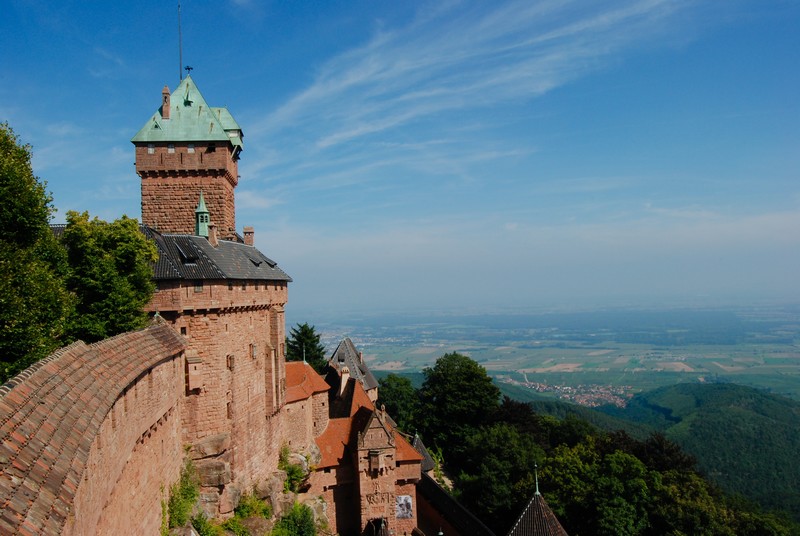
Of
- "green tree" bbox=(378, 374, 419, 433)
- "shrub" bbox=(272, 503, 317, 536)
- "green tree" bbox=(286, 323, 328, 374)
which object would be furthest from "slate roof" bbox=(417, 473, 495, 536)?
"green tree" bbox=(378, 374, 419, 433)

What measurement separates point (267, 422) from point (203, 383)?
5922 mm

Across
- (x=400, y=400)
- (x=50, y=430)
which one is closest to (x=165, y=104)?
(x=50, y=430)

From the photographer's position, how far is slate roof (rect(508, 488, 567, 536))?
81.6 feet

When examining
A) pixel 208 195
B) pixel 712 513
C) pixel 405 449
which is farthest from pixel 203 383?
pixel 712 513

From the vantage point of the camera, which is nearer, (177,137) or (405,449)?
(177,137)

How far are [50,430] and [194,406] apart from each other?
543 inches

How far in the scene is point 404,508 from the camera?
105 ft

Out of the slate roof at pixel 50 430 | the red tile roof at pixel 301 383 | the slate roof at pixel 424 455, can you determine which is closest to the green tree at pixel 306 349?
the slate roof at pixel 424 455

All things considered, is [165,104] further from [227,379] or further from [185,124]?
[227,379]

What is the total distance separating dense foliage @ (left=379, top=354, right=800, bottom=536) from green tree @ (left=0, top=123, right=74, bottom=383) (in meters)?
23.9

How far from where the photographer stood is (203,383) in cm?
2022

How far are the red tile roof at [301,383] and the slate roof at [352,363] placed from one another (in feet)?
34.2

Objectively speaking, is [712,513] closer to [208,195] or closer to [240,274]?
[240,274]

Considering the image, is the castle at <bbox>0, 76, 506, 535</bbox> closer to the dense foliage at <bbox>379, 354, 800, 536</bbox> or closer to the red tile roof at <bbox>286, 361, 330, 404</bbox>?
the red tile roof at <bbox>286, 361, 330, 404</bbox>
